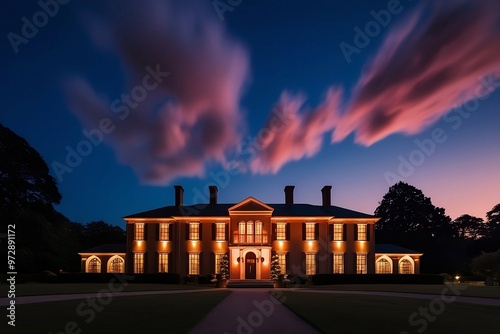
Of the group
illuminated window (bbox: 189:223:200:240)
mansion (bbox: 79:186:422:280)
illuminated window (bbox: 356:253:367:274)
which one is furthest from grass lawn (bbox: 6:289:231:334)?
illuminated window (bbox: 356:253:367:274)

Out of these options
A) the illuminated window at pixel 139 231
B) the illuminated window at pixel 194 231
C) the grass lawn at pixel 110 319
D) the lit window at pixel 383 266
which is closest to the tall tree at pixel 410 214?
the lit window at pixel 383 266

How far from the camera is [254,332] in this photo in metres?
12.0

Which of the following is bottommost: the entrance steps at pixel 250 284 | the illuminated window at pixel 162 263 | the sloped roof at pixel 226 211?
the entrance steps at pixel 250 284

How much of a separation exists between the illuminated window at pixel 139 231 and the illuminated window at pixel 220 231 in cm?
694

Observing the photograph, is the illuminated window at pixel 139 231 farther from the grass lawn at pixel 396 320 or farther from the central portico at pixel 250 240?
the grass lawn at pixel 396 320

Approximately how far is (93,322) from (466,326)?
962 cm

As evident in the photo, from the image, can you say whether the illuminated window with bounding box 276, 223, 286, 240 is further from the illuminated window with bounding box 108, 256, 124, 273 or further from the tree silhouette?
the illuminated window with bounding box 108, 256, 124, 273

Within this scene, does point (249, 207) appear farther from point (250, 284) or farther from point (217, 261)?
point (250, 284)

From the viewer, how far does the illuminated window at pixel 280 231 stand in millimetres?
46750

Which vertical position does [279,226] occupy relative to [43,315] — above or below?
above

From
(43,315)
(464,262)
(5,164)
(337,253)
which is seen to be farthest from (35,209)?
(464,262)

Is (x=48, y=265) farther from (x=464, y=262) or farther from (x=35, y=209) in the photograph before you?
(x=464, y=262)

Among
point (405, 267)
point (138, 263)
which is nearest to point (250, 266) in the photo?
point (138, 263)

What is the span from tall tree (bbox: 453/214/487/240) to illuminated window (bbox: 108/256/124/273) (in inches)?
2381
